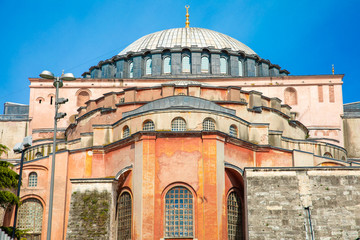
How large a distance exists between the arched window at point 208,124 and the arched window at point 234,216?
3.93 m

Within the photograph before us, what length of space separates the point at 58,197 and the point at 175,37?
980 inches

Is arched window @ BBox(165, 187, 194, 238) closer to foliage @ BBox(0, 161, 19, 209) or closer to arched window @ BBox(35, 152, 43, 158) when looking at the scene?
foliage @ BBox(0, 161, 19, 209)

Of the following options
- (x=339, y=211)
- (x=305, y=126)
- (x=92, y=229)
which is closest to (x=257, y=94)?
(x=305, y=126)

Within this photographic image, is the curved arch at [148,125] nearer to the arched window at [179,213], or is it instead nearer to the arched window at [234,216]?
the arched window at [179,213]

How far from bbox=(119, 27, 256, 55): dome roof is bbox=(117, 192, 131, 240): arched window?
2352 cm

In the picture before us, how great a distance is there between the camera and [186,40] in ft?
186

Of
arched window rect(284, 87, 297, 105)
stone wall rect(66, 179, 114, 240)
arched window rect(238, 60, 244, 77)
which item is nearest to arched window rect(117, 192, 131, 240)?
stone wall rect(66, 179, 114, 240)

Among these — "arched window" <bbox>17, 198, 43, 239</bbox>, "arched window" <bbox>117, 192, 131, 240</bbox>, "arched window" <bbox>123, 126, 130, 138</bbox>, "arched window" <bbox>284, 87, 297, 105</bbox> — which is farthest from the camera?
"arched window" <bbox>284, 87, 297, 105</bbox>

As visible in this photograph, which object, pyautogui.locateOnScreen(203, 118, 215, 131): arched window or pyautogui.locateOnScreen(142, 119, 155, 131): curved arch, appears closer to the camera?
pyautogui.locateOnScreen(203, 118, 215, 131): arched window

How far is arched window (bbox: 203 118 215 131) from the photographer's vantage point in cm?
3528

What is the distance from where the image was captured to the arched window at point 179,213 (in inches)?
1266

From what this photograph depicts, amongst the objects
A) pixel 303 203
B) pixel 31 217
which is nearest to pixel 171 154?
pixel 303 203

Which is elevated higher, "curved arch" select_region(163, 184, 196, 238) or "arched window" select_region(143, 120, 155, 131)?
"arched window" select_region(143, 120, 155, 131)

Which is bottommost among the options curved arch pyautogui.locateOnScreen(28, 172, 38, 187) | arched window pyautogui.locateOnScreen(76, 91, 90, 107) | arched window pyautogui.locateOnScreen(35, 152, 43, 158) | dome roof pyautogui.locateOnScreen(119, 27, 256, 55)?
curved arch pyautogui.locateOnScreen(28, 172, 38, 187)
